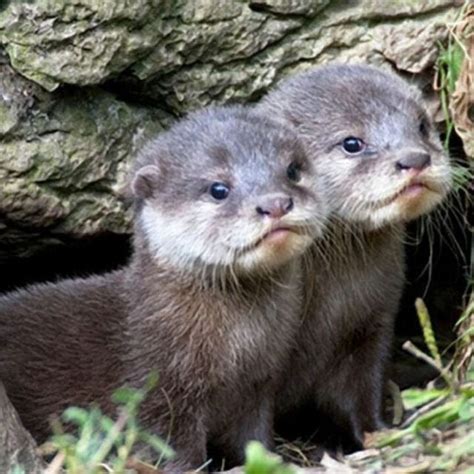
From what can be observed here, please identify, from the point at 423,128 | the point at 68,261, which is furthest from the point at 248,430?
the point at 68,261

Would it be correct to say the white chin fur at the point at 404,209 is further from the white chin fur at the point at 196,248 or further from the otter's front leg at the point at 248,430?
the otter's front leg at the point at 248,430

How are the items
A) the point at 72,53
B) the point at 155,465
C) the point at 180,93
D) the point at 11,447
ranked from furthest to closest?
the point at 180,93
the point at 72,53
the point at 155,465
the point at 11,447

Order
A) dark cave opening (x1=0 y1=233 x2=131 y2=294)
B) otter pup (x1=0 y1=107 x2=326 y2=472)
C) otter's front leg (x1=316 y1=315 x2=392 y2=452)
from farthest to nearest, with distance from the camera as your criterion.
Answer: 1. dark cave opening (x1=0 y1=233 x2=131 y2=294)
2. otter's front leg (x1=316 y1=315 x2=392 y2=452)
3. otter pup (x1=0 y1=107 x2=326 y2=472)

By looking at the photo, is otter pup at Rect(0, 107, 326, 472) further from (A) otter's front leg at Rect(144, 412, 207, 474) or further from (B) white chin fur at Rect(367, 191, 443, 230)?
(B) white chin fur at Rect(367, 191, 443, 230)

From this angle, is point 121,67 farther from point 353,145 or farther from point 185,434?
point 185,434

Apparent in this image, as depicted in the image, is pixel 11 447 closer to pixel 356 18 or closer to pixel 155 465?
pixel 155 465

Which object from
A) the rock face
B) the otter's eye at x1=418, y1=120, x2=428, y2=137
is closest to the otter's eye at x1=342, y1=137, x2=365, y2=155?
the otter's eye at x1=418, y1=120, x2=428, y2=137

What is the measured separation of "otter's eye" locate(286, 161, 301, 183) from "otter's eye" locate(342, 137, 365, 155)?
405mm

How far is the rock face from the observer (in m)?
4.86

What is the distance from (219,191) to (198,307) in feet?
1.35

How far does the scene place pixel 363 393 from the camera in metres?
5.15

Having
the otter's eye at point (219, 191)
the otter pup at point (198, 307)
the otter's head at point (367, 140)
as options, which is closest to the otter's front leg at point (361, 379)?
the otter pup at point (198, 307)

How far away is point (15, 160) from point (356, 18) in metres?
1.44

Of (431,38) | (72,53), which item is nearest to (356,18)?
(431,38)
